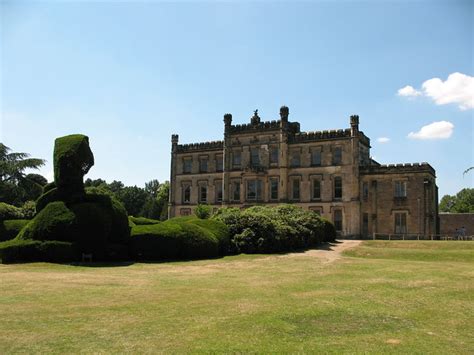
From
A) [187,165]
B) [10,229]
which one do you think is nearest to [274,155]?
[187,165]

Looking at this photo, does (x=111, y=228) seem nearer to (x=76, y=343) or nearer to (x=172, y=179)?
(x=76, y=343)

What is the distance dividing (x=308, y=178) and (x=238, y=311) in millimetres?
41753

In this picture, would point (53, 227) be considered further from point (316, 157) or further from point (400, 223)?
point (400, 223)

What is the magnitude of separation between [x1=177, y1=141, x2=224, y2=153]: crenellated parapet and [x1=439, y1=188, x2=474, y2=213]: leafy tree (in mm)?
60629

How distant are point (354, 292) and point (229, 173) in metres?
42.7

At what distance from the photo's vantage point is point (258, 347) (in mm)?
8359

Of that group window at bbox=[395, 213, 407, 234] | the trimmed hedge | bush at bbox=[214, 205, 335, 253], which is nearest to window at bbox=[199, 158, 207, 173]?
window at bbox=[395, 213, 407, 234]

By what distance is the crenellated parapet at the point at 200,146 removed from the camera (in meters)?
58.9

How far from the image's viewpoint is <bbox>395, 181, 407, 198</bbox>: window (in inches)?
1853

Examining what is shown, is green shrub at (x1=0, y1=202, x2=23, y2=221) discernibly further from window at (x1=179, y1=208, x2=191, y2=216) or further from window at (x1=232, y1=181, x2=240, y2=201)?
window at (x1=179, y1=208, x2=191, y2=216)

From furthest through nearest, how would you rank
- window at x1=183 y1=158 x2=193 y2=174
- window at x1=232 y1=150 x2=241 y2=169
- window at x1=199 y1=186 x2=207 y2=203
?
window at x1=183 y1=158 x2=193 y2=174 < window at x1=199 y1=186 x2=207 y2=203 < window at x1=232 y1=150 x2=241 y2=169

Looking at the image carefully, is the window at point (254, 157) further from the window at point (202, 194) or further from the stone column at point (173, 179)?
the stone column at point (173, 179)

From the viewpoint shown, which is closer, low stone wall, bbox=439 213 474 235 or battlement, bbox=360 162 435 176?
battlement, bbox=360 162 435 176

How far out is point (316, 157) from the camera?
5209 centimetres
